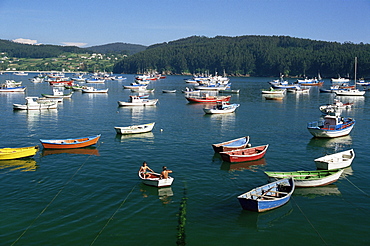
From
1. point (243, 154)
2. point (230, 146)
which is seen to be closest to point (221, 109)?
point (230, 146)

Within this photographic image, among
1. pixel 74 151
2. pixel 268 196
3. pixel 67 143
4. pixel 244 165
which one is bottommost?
pixel 244 165

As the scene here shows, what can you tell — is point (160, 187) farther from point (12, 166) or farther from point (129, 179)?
point (12, 166)

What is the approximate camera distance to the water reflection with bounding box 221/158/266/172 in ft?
119

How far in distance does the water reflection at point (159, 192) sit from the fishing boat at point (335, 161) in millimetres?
14803

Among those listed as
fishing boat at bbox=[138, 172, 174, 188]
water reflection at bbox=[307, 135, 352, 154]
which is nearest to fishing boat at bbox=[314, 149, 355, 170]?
water reflection at bbox=[307, 135, 352, 154]

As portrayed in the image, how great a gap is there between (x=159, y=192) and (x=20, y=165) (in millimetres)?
15724

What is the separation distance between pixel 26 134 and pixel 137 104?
39365 mm

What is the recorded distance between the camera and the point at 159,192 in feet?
96.6

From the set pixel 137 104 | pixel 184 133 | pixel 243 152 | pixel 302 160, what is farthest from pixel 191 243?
pixel 137 104

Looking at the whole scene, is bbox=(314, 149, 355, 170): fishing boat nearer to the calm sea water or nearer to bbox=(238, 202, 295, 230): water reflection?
the calm sea water

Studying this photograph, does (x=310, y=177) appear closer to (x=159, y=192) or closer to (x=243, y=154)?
(x=243, y=154)

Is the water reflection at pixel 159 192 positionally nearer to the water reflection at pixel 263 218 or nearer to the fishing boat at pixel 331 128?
the water reflection at pixel 263 218

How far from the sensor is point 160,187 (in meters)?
30.1

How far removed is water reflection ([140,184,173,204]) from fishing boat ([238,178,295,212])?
5902 mm
